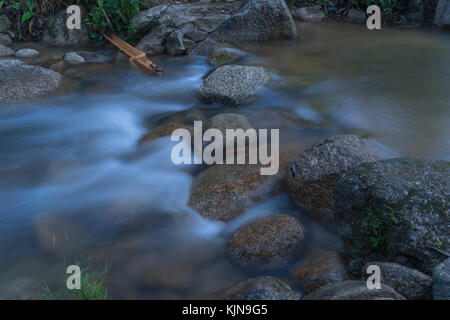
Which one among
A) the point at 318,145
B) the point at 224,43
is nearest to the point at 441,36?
the point at 224,43

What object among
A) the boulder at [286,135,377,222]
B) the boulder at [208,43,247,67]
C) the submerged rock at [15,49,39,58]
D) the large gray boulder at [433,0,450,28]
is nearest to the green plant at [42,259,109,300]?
the boulder at [286,135,377,222]

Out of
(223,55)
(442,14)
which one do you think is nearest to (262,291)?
(223,55)

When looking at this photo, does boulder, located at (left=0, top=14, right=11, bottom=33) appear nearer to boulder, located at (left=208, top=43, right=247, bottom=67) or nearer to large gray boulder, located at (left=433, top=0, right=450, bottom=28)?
boulder, located at (left=208, top=43, right=247, bottom=67)

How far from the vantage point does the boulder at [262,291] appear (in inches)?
114

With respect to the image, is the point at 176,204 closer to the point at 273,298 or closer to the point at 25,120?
the point at 273,298

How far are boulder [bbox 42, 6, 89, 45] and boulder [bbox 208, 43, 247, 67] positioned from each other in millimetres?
3584

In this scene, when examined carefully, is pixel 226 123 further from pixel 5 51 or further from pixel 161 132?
pixel 5 51

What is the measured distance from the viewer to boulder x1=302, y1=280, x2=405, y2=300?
8.18 feet

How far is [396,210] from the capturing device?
332 centimetres

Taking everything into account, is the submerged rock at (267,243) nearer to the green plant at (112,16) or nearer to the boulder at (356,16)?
the green plant at (112,16)

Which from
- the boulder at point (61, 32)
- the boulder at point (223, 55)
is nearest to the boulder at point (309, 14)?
the boulder at point (223, 55)

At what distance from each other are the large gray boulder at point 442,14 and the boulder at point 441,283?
967cm

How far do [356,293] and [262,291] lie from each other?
69 centimetres

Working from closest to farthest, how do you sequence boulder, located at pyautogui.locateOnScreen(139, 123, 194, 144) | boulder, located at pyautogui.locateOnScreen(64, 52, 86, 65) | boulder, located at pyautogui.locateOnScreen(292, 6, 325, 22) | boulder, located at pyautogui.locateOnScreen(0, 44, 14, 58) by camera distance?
boulder, located at pyautogui.locateOnScreen(139, 123, 194, 144), boulder, located at pyautogui.locateOnScreen(64, 52, 86, 65), boulder, located at pyautogui.locateOnScreen(0, 44, 14, 58), boulder, located at pyautogui.locateOnScreen(292, 6, 325, 22)
